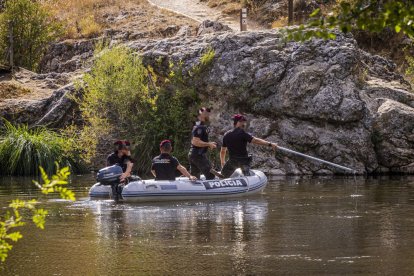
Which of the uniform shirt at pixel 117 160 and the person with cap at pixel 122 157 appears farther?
the uniform shirt at pixel 117 160

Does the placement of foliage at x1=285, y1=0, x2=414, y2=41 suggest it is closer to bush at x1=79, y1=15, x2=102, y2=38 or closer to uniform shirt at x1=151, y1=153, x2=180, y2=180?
uniform shirt at x1=151, y1=153, x2=180, y2=180

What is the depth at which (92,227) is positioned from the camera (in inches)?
553

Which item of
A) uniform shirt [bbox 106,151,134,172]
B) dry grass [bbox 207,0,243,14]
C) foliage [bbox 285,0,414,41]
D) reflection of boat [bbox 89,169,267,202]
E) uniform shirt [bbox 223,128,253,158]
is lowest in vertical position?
reflection of boat [bbox 89,169,267,202]

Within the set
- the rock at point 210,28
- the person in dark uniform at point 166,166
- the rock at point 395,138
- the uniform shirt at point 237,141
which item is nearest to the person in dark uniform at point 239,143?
the uniform shirt at point 237,141

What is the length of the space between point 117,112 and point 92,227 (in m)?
14.6

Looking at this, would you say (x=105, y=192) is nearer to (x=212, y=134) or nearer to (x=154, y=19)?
(x=212, y=134)

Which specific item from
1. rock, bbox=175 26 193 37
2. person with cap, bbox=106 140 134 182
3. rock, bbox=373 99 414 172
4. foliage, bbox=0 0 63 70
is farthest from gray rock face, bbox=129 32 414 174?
foliage, bbox=0 0 63 70

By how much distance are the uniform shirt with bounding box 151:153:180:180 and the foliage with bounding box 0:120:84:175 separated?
30.3 ft

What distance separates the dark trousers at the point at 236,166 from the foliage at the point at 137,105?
8046 mm

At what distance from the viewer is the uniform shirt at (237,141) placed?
1891cm

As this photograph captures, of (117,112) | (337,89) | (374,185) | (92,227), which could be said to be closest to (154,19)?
(117,112)

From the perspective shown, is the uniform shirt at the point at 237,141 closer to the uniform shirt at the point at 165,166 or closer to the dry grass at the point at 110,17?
the uniform shirt at the point at 165,166

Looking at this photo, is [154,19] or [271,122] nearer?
[271,122]

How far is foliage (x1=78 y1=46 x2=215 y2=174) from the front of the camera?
91.0 ft
